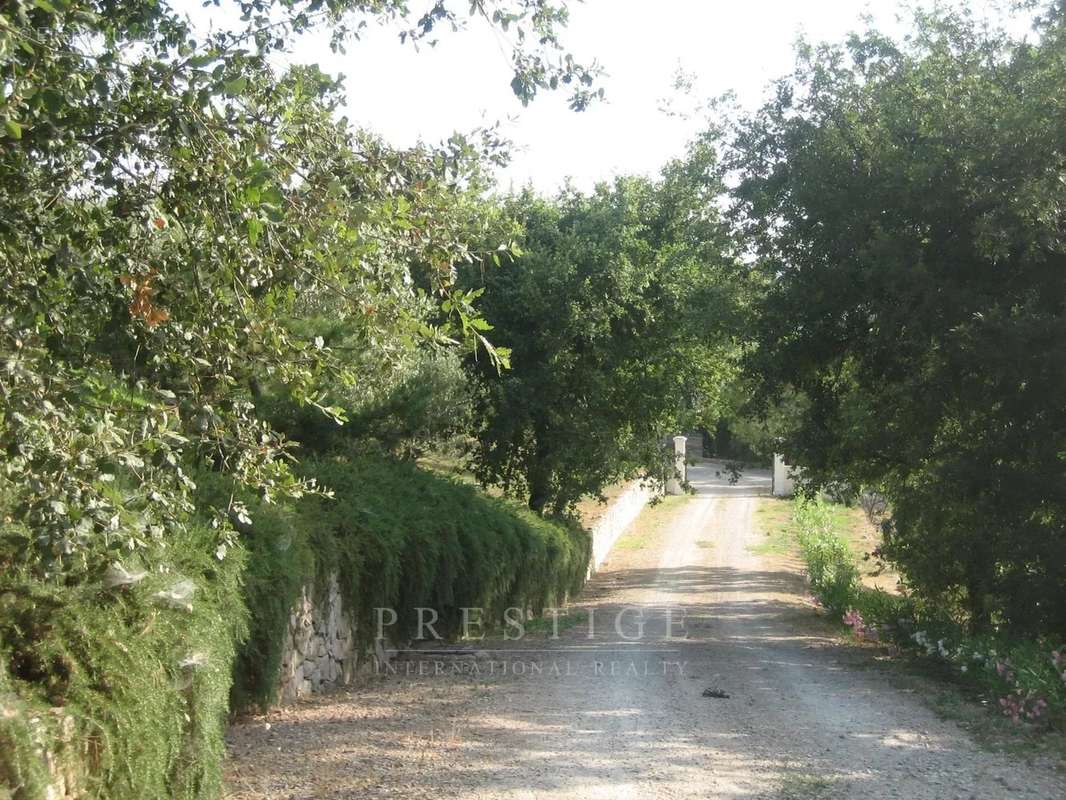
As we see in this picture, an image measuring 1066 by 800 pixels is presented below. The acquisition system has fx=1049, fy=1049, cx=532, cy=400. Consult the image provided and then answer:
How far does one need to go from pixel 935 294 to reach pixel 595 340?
915cm

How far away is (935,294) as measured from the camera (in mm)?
11492

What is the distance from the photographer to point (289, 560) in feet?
27.2

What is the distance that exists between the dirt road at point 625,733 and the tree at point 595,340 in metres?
6.55

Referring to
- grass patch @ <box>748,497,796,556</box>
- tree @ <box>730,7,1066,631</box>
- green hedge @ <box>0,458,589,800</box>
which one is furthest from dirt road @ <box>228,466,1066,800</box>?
grass patch @ <box>748,497,796,556</box>

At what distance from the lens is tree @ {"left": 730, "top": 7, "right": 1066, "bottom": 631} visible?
1095cm

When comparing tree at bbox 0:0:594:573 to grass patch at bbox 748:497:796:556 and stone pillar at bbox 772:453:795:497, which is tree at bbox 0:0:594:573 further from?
stone pillar at bbox 772:453:795:497

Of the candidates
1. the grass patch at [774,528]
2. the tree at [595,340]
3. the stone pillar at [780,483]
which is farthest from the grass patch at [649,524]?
the tree at [595,340]

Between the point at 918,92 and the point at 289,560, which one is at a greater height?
the point at 918,92

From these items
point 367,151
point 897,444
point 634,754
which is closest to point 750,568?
point 897,444

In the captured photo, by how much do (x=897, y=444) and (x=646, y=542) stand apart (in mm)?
19640

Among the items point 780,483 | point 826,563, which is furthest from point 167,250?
point 780,483

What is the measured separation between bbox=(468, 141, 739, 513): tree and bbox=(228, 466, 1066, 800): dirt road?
21.5 feet

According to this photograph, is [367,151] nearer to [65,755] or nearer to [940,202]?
[65,755]

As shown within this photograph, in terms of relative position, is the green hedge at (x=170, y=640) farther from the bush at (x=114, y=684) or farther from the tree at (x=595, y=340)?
the tree at (x=595, y=340)
